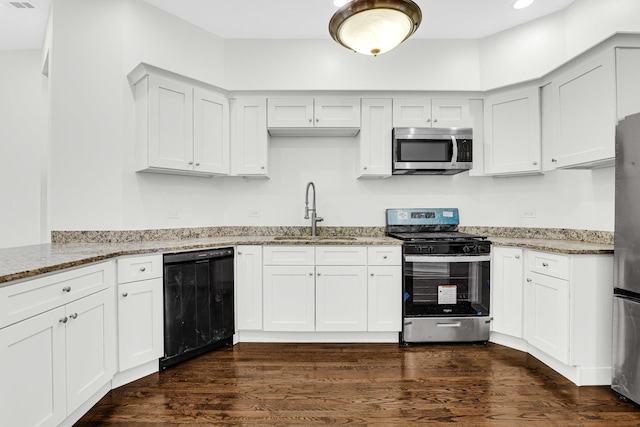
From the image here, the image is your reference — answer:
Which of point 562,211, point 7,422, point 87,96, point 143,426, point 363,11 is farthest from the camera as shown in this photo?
point 562,211

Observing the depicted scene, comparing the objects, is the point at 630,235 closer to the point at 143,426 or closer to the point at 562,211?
the point at 562,211

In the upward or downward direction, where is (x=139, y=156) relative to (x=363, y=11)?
downward

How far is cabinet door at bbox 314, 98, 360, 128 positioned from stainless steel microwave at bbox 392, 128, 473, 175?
0.43 meters

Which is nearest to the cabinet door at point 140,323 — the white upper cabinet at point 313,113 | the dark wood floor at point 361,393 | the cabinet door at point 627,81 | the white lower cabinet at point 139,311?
the white lower cabinet at point 139,311

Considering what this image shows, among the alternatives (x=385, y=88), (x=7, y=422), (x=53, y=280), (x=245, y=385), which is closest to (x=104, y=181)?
(x=53, y=280)

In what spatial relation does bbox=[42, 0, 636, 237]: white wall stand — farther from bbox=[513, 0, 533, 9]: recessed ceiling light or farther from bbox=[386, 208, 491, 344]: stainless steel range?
bbox=[386, 208, 491, 344]: stainless steel range

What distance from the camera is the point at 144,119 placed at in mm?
2691

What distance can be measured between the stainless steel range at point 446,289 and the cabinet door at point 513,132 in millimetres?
776

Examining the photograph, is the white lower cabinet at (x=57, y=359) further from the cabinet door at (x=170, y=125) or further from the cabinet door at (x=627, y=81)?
the cabinet door at (x=627, y=81)

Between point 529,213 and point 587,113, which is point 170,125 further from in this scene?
point 529,213

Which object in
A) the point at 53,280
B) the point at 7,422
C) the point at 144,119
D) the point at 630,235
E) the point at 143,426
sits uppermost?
the point at 144,119

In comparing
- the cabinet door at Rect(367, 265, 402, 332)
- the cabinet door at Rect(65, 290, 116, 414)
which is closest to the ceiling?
the cabinet door at Rect(367, 265, 402, 332)

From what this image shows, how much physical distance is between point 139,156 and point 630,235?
354 centimetres

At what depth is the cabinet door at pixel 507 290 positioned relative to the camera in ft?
8.96
